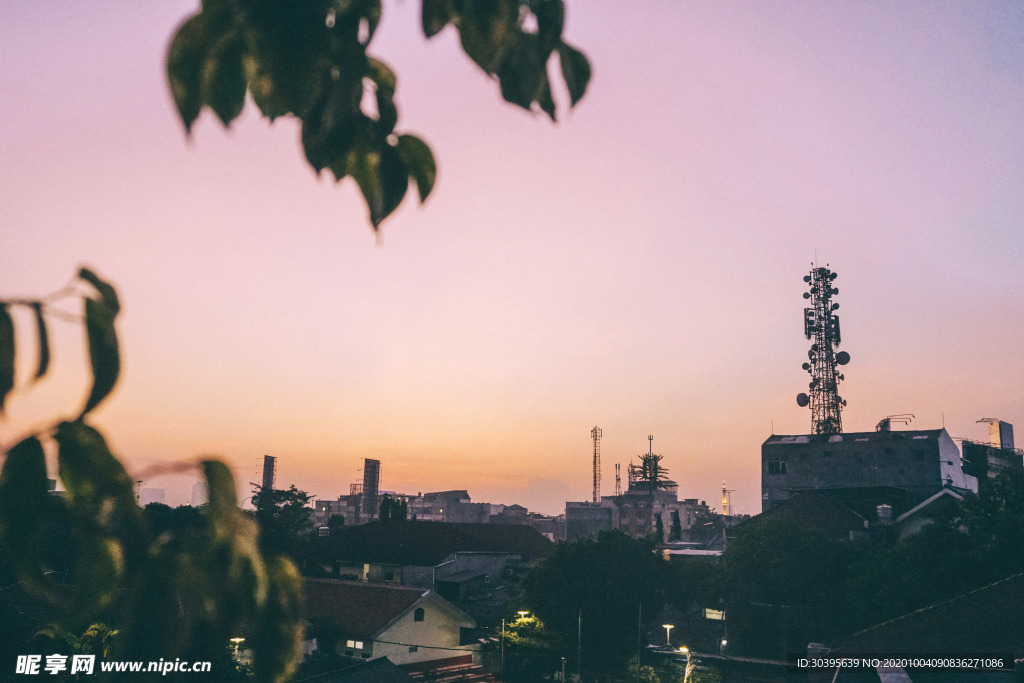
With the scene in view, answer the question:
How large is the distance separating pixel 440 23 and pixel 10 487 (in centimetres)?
A: 96

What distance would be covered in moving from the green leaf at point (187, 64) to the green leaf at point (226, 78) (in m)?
0.01

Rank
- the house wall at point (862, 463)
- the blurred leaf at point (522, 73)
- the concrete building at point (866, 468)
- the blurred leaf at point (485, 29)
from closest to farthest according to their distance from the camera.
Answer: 1. the blurred leaf at point (485, 29)
2. the blurred leaf at point (522, 73)
3. the concrete building at point (866, 468)
4. the house wall at point (862, 463)

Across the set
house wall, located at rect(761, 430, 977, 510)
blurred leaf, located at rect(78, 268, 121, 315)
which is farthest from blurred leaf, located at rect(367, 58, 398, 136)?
house wall, located at rect(761, 430, 977, 510)

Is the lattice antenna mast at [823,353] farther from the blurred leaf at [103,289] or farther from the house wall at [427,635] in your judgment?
the blurred leaf at [103,289]

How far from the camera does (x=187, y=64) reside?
3.29 ft

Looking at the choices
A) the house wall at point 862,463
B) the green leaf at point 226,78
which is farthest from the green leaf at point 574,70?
the house wall at point 862,463

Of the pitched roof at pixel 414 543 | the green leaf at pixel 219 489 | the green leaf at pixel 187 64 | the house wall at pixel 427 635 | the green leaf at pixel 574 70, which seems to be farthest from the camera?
the pitched roof at pixel 414 543

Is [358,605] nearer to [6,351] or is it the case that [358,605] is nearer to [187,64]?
[6,351]

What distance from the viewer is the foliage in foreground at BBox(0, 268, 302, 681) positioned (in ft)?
2.95

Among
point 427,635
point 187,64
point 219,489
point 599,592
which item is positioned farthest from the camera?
point 427,635

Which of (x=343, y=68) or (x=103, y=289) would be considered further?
(x=343, y=68)

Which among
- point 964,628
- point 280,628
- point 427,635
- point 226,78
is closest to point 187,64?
point 226,78

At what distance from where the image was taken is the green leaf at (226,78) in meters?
1.01

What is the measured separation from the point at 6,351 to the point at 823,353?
56.0m
